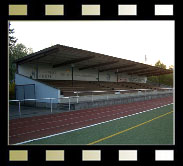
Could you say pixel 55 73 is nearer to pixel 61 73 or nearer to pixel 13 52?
pixel 61 73

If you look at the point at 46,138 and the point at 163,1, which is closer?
the point at 163,1

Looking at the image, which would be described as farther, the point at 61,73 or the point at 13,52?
the point at 13,52

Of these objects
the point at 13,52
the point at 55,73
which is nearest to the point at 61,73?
the point at 55,73

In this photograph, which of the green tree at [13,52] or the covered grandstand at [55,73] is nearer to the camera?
the covered grandstand at [55,73]

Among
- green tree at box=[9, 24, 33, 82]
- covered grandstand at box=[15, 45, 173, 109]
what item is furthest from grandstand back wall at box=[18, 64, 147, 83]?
green tree at box=[9, 24, 33, 82]

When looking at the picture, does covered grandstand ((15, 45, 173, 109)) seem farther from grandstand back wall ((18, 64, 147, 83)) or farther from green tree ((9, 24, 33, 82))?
green tree ((9, 24, 33, 82))

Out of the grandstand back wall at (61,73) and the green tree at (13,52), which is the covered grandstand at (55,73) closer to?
the grandstand back wall at (61,73)

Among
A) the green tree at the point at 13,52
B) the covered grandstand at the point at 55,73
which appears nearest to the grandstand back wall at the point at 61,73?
the covered grandstand at the point at 55,73

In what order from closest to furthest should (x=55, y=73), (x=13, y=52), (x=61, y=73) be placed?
(x=55, y=73)
(x=61, y=73)
(x=13, y=52)

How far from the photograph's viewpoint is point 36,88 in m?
18.3
